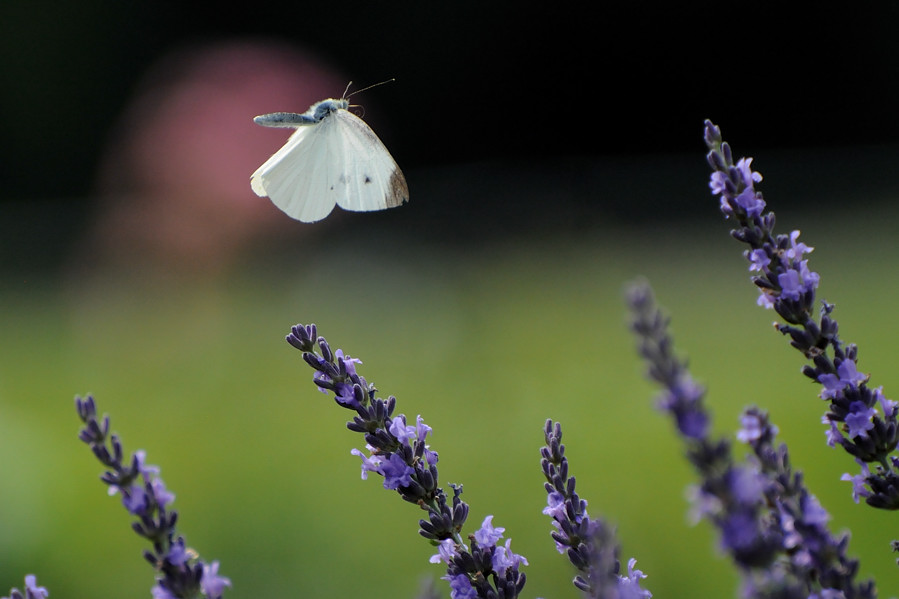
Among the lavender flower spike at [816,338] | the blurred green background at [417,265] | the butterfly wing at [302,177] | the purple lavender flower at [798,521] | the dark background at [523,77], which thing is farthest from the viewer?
the dark background at [523,77]

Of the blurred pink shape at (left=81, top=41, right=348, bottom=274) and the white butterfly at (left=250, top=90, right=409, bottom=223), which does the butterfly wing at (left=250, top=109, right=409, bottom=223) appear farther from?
the blurred pink shape at (left=81, top=41, right=348, bottom=274)

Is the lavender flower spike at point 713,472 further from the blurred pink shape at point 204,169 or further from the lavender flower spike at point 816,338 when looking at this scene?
the blurred pink shape at point 204,169

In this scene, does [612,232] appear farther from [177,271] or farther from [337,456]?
[337,456]

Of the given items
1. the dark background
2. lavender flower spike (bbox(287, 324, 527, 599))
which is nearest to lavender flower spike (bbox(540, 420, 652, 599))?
lavender flower spike (bbox(287, 324, 527, 599))

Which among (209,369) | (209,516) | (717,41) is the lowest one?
(209,516)

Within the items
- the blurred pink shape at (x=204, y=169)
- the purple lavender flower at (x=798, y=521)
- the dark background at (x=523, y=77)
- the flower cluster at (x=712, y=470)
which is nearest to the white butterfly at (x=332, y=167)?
the purple lavender flower at (x=798, y=521)

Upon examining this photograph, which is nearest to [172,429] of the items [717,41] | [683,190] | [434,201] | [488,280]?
[488,280]
